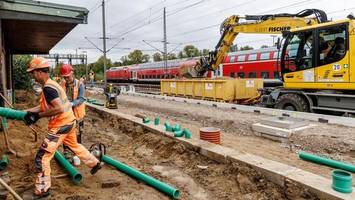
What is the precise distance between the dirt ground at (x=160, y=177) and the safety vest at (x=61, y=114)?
39.6 inches

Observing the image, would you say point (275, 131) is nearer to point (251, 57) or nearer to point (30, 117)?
point (30, 117)

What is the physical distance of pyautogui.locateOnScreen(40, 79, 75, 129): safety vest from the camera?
4105 mm

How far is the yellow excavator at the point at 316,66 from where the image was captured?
9859 millimetres

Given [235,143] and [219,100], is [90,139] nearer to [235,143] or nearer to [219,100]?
[235,143]

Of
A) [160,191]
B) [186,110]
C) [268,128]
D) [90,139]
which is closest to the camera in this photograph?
[160,191]

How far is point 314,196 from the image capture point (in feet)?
13.4

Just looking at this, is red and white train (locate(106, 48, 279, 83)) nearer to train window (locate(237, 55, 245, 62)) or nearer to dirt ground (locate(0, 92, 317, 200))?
train window (locate(237, 55, 245, 62))

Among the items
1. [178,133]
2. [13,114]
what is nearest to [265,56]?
[178,133]

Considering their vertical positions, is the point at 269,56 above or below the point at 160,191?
above

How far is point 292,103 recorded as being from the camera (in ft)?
37.6

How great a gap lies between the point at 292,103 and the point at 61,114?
30.5 feet

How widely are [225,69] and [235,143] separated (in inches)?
717

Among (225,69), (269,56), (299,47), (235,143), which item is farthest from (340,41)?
(225,69)

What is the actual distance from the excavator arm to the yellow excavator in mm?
41
